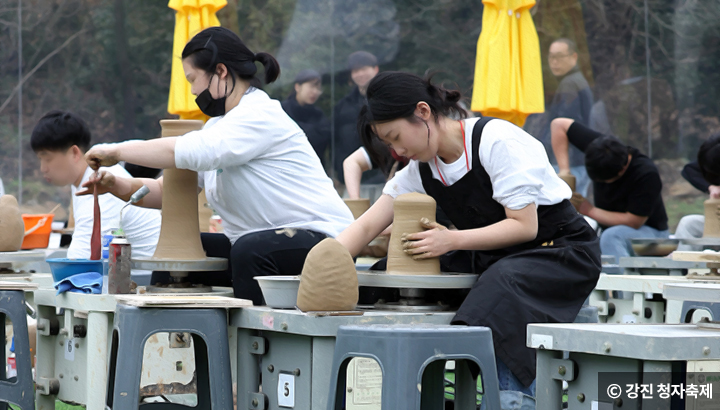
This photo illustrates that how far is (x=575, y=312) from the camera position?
2607 millimetres

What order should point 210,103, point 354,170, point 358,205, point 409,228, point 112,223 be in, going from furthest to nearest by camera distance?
1. point 354,170
2. point 358,205
3. point 112,223
4. point 210,103
5. point 409,228

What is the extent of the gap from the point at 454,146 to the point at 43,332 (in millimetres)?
1630

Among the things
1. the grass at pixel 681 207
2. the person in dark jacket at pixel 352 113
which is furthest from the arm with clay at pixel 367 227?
the grass at pixel 681 207

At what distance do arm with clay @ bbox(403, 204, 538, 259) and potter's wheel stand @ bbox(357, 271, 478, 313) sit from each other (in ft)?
0.26

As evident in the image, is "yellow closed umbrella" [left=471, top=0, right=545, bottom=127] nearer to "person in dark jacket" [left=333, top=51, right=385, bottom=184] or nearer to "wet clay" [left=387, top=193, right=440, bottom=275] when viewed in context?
"person in dark jacket" [left=333, top=51, right=385, bottom=184]

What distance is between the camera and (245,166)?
3.03 meters

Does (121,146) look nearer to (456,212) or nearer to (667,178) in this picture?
(456,212)

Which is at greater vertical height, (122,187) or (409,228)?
(122,187)

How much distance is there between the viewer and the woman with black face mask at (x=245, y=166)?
2.82 metres

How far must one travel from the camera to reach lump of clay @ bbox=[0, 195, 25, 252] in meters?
3.74

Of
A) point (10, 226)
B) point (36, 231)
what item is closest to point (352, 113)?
point (36, 231)

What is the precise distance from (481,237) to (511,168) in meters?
0.22

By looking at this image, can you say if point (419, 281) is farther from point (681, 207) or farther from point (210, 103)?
point (681, 207)

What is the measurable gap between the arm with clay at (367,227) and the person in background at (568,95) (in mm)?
5609
